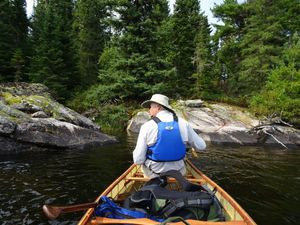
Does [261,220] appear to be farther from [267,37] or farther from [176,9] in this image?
[176,9]

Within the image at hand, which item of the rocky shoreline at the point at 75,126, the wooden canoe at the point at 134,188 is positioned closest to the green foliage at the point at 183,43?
the rocky shoreline at the point at 75,126

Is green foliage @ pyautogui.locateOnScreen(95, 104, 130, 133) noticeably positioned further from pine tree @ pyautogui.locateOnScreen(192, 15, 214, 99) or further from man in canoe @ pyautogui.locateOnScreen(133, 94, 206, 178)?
man in canoe @ pyautogui.locateOnScreen(133, 94, 206, 178)

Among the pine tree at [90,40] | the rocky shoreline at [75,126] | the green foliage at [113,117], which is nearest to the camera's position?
the rocky shoreline at [75,126]

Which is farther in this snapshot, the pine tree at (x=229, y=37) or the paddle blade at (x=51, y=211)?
the pine tree at (x=229, y=37)

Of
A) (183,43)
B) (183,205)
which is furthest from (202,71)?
(183,205)

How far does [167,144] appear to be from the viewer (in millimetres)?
4738

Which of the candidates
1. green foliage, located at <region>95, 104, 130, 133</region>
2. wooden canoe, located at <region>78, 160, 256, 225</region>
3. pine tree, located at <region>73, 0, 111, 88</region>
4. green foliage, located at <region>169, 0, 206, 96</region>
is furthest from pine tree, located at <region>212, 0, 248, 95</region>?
wooden canoe, located at <region>78, 160, 256, 225</region>

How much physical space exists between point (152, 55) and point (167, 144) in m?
18.4

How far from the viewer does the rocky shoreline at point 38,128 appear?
11422mm

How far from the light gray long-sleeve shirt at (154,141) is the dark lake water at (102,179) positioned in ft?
6.14

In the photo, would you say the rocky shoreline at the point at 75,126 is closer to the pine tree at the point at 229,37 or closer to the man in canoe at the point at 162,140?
the man in canoe at the point at 162,140

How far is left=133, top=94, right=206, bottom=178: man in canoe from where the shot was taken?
4.73 meters

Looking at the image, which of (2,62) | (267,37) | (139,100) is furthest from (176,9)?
(2,62)

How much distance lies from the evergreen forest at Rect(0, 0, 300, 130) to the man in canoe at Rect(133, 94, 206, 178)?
53.2ft
